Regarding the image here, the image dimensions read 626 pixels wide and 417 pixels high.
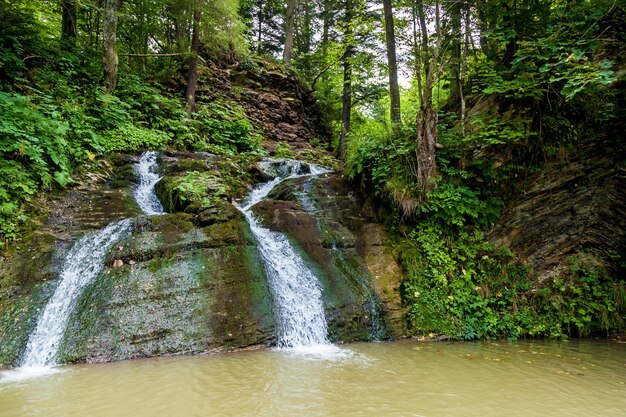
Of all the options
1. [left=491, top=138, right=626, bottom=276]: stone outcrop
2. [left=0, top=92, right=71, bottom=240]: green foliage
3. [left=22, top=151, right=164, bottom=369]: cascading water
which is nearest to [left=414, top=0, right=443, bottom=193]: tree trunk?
[left=491, top=138, right=626, bottom=276]: stone outcrop

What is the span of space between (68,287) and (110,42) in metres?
8.26

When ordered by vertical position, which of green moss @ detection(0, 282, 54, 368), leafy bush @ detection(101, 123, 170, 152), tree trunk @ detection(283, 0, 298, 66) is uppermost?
tree trunk @ detection(283, 0, 298, 66)

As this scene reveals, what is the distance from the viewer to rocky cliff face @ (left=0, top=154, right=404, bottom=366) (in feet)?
17.0

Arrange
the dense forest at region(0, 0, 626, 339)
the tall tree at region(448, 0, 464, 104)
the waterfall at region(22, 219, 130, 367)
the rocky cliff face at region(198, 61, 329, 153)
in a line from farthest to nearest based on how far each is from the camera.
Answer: the rocky cliff face at region(198, 61, 329, 153)
the tall tree at region(448, 0, 464, 104)
the dense forest at region(0, 0, 626, 339)
the waterfall at region(22, 219, 130, 367)

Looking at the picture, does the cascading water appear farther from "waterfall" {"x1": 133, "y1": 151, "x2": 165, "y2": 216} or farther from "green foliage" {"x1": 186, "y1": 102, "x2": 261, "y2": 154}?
"green foliage" {"x1": 186, "y1": 102, "x2": 261, "y2": 154}

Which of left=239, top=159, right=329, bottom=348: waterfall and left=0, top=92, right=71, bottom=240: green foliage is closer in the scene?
left=239, top=159, right=329, bottom=348: waterfall

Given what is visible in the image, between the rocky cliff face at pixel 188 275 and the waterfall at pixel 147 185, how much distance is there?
24 cm

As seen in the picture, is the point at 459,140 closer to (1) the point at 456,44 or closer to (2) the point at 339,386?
(1) the point at 456,44

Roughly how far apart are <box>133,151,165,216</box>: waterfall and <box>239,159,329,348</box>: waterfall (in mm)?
2143

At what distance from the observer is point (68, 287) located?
5652mm

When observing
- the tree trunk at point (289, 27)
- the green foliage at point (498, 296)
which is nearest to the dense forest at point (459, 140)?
the green foliage at point (498, 296)

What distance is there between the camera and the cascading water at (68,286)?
4.79m

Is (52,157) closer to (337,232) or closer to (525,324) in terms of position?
(337,232)

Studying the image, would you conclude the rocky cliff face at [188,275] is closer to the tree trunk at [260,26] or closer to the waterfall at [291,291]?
the waterfall at [291,291]
